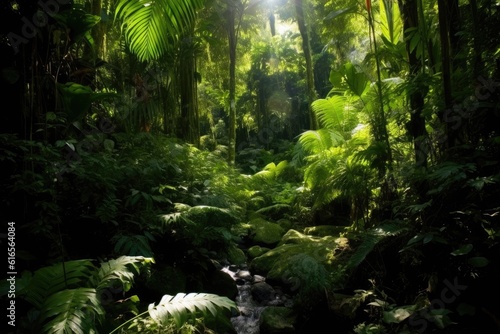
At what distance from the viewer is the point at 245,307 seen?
3.94m

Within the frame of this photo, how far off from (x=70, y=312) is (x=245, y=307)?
261 cm

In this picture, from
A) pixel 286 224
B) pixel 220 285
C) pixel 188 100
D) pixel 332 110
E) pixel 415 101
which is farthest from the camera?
pixel 188 100

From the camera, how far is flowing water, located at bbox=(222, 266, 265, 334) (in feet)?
11.7

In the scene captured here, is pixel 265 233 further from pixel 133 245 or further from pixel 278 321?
pixel 133 245

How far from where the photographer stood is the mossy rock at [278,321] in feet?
10.6

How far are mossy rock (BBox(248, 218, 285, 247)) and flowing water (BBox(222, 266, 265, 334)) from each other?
108cm

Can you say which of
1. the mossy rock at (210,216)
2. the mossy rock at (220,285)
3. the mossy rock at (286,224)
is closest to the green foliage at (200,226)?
the mossy rock at (210,216)

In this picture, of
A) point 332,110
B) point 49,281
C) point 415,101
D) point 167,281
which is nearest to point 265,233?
point 332,110

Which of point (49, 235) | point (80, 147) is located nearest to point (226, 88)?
point (80, 147)

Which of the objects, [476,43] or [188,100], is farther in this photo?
[188,100]

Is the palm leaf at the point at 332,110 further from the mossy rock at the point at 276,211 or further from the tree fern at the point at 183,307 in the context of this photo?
the tree fern at the point at 183,307

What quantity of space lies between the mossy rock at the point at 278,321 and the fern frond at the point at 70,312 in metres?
1.93

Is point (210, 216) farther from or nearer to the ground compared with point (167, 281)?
farther from the ground

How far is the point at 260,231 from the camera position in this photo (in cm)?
617
